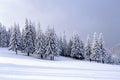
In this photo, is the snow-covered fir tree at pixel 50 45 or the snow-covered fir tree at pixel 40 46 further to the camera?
the snow-covered fir tree at pixel 40 46

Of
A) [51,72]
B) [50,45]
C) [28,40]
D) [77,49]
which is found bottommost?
[51,72]

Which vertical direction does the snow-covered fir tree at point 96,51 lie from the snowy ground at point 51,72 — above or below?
above

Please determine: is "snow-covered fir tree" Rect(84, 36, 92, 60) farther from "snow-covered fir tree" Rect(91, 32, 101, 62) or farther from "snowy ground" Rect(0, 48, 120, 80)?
"snowy ground" Rect(0, 48, 120, 80)

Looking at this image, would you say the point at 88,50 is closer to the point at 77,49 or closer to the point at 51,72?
the point at 77,49

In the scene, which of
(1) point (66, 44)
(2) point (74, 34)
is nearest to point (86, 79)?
(2) point (74, 34)

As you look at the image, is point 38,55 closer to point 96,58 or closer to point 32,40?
point 32,40

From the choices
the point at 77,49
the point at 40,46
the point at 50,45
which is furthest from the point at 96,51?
the point at 40,46

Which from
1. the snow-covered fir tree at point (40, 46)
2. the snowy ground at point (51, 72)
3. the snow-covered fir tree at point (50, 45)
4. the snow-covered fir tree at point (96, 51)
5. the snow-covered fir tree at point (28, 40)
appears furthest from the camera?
the snow-covered fir tree at point (96, 51)

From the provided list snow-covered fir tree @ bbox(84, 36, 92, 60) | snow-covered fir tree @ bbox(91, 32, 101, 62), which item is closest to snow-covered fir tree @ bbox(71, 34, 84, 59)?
snow-covered fir tree @ bbox(84, 36, 92, 60)

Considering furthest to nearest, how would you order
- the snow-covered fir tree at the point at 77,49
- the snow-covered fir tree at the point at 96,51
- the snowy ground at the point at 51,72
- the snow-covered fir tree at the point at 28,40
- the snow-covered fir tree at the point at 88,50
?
the snow-covered fir tree at the point at 77,49
the snow-covered fir tree at the point at 88,50
the snow-covered fir tree at the point at 96,51
the snow-covered fir tree at the point at 28,40
the snowy ground at the point at 51,72

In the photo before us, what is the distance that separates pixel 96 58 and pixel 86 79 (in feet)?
146

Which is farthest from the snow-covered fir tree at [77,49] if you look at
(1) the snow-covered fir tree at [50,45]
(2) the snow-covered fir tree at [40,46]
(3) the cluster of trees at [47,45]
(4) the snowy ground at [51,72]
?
Result: (4) the snowy ground at [51,72]

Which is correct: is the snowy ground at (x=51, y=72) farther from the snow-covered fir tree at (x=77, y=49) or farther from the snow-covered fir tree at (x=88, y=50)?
the snow-covered fir tree at (x=77, y=49)

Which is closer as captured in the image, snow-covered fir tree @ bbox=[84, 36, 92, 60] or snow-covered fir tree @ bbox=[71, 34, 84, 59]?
snow-covered fir tree @ bbox=[84, 36, 92, 60]
